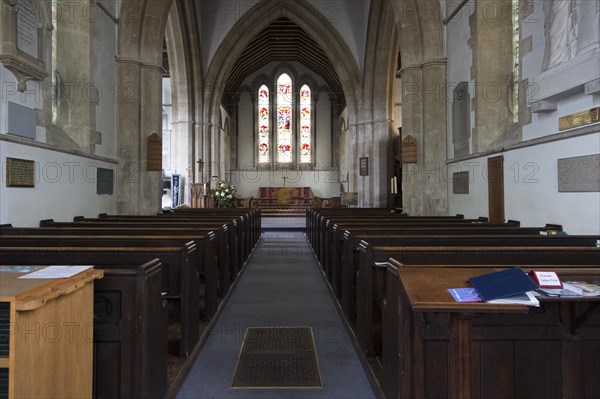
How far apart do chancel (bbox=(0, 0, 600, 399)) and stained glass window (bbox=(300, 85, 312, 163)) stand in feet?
32.4

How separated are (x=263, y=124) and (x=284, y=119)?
1.15 metres

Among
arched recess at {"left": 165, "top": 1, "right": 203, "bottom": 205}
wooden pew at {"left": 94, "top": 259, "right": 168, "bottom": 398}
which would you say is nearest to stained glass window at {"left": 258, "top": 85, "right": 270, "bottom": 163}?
arched recess at {"left": 165, "top": 1, "right": 203, "bottom": 205}

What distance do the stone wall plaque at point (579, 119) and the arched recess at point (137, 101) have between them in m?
6.23

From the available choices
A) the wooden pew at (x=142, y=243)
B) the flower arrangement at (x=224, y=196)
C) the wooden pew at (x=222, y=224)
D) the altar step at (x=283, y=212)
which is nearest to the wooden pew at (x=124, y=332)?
the wooden pew at (x=142, y=243)

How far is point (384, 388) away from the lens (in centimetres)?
218

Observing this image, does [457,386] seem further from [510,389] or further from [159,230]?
[159,230]

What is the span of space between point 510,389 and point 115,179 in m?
6.73

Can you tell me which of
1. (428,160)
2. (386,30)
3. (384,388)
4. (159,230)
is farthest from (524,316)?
(386,30)

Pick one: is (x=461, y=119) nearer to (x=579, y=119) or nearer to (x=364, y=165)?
(x=579, y=119)

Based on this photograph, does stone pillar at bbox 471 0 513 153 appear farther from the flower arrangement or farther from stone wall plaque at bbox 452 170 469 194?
the flower arrangement

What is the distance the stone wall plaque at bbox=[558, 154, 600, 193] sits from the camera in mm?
3688

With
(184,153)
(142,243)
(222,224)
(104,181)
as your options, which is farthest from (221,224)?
(184,153)

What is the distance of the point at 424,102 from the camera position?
24.9ft

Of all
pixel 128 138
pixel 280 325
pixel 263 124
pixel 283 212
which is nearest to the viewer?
pixel 280 325
